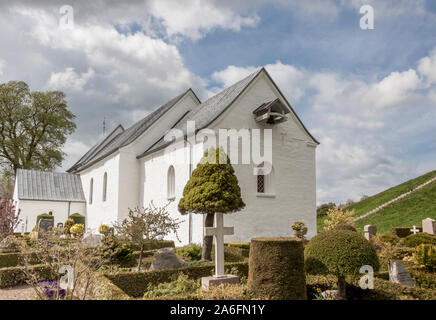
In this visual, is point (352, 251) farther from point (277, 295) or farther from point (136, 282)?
point (136, 282)

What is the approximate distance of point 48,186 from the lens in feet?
89.9

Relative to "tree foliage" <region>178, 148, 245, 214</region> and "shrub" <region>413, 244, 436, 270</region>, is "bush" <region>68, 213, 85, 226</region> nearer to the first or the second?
"tree foliage" <region>178, 148, 245, 214</region>

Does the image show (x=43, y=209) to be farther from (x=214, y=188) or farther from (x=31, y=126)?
(x=214, y=188)

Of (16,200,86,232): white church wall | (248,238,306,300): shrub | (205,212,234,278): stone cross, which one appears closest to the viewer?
(248,238,306,300): shrub

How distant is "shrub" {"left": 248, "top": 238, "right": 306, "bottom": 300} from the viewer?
21.2 ft

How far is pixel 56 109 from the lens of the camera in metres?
35.3

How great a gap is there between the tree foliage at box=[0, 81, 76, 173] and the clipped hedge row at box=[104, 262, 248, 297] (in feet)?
100

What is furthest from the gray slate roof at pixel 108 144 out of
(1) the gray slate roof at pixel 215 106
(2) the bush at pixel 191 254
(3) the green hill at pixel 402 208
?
(3) the green hill at pixel 402 208

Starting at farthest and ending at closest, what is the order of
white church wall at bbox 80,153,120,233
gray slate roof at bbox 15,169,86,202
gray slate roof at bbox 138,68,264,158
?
gray slate roof at bbox 15,169,86,202
white church wall at bbox 80,153,120,233
gray slate roof at bbox 138,68,264,158

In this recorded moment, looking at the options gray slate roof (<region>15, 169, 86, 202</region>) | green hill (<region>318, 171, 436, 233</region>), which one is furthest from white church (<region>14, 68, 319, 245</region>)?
green hill (<region>318, 171, 436, 233</region>)

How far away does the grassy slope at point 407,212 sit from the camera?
26688 mm

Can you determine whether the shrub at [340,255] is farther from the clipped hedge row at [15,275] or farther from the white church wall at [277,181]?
the white church wall at [277,181]

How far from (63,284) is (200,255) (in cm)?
570
